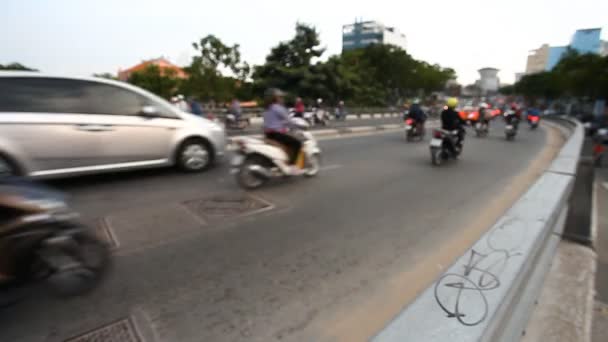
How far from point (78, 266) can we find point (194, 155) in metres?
3.84

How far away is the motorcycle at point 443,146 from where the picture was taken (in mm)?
7484

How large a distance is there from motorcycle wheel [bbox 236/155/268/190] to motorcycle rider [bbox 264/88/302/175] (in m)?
0.56

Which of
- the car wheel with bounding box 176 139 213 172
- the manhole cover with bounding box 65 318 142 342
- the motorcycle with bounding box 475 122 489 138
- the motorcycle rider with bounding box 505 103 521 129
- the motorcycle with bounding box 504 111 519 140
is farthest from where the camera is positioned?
the motorcycle with bounding box 475 122 489 138

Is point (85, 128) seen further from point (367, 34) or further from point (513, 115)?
point (367, 34)

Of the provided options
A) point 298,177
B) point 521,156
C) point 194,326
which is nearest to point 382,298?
point 194,326

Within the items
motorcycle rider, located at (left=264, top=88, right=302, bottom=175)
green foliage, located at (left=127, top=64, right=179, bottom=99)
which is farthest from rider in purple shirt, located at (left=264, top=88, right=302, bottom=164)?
green foliage, located at (left=127, top=64, right=179, bottom=99)

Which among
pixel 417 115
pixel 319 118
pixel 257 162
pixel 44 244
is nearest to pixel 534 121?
pixel 417 115

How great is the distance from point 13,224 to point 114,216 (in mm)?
1933

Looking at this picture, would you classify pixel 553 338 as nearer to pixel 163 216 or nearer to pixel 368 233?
pixel 368 233

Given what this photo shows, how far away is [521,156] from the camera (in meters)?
9.09

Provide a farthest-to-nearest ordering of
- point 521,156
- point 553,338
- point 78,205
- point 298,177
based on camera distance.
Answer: point 521,156 → point 298,177 → point 78,205 → point 553,338

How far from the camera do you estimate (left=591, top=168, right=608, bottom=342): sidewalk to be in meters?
2.33

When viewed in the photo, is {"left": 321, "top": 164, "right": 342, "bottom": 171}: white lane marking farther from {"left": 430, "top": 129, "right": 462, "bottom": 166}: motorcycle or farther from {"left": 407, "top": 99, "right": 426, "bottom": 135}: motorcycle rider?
{"left": 407, "top": 99, "right": 426, "bottom": 135}: motorcycle rider

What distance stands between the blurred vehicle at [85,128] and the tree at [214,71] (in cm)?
2757
